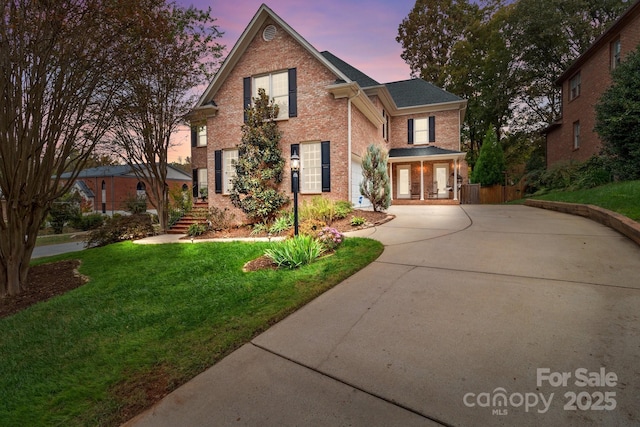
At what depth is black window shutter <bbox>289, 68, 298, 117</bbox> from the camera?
11484 mm

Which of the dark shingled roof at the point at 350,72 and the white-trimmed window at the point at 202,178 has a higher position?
the dark shingled roof at the point at 350,72

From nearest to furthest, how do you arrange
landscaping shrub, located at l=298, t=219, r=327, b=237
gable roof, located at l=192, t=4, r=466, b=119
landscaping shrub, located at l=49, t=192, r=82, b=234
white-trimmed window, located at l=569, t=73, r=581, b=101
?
1. landscaping shrub, located at l=298, t=219, r=327, b=237
2. gable roof, located at l=192, t=4, r=466, b=119
3. white-trimmed window, located at l=569, t=73, r=581, b=101
4. landscaping shrub, located at l=49, t=192, r=82, b=234

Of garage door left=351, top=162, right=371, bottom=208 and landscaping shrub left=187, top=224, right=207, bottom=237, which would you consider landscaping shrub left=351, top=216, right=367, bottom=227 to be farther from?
landscaping shrub left=187, top=224, right=207, bottom=237

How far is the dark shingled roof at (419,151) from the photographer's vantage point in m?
17.0

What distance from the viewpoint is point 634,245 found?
4922 mm

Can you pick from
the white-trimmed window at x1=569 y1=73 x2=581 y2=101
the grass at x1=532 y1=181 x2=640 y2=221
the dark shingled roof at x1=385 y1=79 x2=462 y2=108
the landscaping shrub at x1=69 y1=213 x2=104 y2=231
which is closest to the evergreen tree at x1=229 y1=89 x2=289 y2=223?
the grass at x1=532 y1=181 x2=640 y2=221

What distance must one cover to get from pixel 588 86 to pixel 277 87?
1586cm

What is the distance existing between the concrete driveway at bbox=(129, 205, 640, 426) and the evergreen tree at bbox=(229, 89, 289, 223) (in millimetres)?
7464

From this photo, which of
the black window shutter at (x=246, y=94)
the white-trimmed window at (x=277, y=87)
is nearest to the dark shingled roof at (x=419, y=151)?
the white-trimmed window at (x=277, y=87)

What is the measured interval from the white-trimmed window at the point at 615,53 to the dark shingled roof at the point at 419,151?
23.3 ft

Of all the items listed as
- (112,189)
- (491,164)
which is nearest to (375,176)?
(491,164)

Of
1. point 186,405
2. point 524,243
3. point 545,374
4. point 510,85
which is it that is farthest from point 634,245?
point 510,85

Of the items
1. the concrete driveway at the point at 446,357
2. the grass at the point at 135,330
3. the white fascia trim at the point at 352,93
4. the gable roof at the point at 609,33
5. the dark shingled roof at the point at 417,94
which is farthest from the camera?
the dark shingled roof at the point at 417,94

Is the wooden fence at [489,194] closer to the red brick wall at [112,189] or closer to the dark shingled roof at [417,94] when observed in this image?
the dark shingled roof at [417,94]
